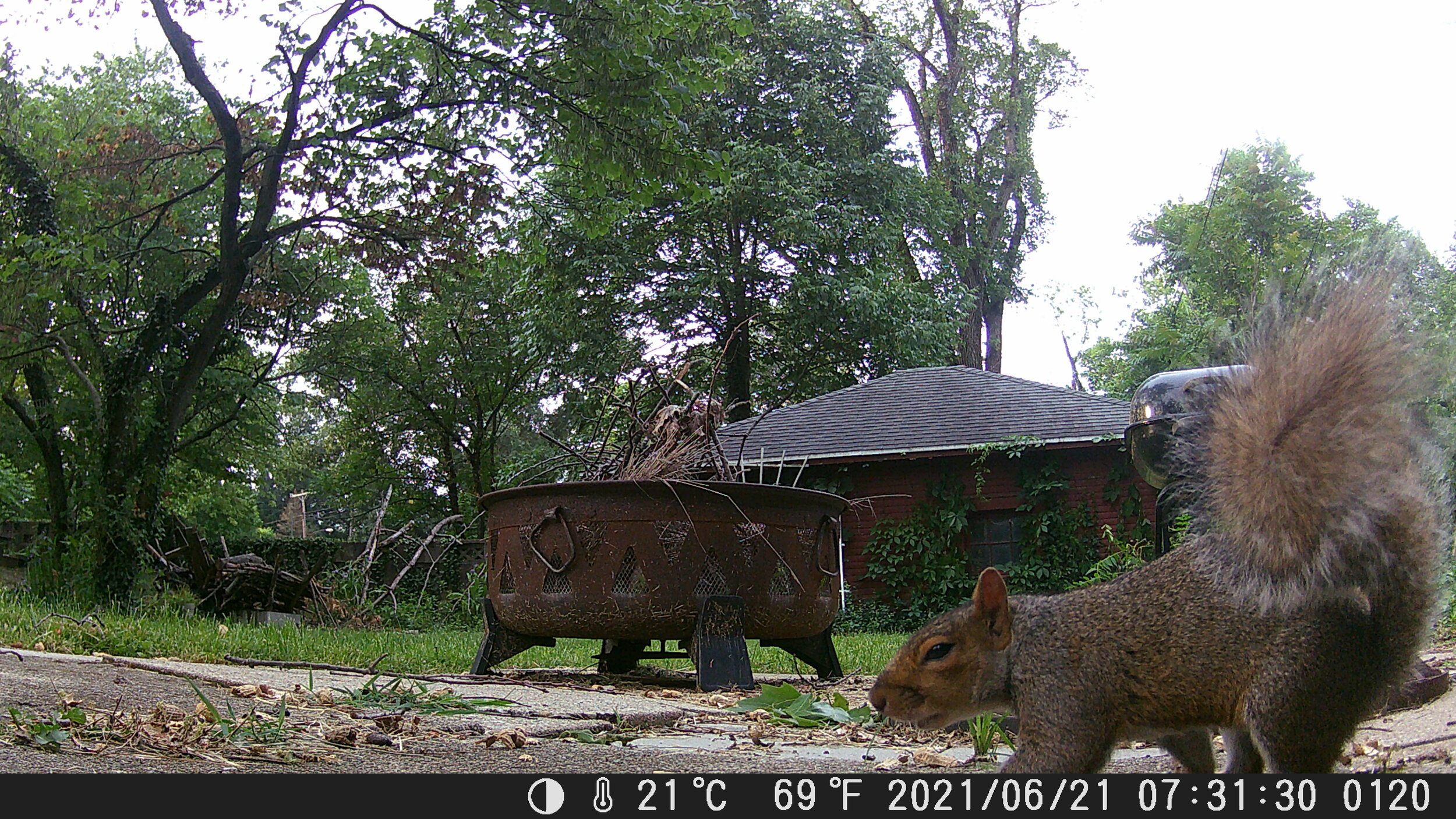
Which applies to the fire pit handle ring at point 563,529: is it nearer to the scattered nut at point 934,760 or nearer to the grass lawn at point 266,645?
the grass lawn at point 266,645

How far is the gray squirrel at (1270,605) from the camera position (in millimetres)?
2141

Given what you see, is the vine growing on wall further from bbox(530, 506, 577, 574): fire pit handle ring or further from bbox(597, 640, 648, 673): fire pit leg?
bbox(530, 506, 577, 574): fire pit handle ring

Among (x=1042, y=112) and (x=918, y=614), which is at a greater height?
(x=1042, y=112)

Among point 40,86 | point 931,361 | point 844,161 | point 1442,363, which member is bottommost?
point 1442,363

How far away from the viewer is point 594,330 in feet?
79.5

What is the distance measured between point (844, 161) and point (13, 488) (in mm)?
24211

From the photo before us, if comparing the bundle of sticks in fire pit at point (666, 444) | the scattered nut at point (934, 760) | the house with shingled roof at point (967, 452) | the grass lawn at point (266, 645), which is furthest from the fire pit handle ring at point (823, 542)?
the house with shingled roof at point (967, 452)

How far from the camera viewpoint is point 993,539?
18.2m

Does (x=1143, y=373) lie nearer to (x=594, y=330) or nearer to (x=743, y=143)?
(x=743, y=143)

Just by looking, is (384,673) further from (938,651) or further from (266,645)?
(938,651)

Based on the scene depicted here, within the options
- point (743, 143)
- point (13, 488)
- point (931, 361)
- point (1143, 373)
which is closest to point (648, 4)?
point (743, 143)

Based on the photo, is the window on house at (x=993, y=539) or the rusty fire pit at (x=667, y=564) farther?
the window on house at (x=993, y=539)

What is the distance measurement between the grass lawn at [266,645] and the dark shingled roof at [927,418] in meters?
8.32
